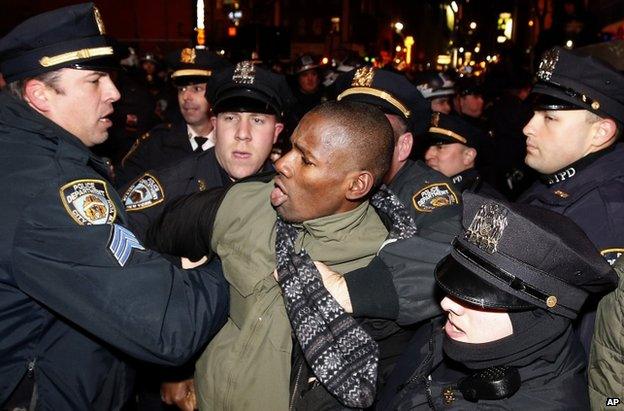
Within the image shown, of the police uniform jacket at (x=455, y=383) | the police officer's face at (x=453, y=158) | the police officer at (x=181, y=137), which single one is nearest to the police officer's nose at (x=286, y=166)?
the police uniform jacket at (x=455, y=383)

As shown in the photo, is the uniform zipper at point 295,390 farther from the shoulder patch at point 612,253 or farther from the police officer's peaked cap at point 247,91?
the police officer's peaked cap at point 247,91

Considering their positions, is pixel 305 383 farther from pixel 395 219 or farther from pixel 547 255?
pixel 547 255

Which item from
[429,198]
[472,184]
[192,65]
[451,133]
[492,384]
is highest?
[192,65]

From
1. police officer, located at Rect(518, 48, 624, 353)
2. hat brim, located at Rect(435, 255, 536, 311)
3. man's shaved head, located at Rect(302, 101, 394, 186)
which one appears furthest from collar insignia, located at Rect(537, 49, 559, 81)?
hat brim, located at Rect(435, 255, 536, 311)

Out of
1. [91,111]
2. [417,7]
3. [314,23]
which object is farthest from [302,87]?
[417,7]

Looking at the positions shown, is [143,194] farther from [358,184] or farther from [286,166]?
[358,184]

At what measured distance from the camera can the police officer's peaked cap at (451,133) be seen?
17.0ft

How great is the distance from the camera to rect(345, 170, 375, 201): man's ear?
2.26 meters

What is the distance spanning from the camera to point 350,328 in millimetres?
2053

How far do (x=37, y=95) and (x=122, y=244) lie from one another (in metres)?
0.85

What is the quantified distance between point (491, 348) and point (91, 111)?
6.60ft

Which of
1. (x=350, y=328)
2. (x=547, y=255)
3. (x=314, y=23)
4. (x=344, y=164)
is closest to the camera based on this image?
(x=547, y=255)

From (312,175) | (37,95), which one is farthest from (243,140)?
(312,175)

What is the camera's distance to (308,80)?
1080 centimetres
